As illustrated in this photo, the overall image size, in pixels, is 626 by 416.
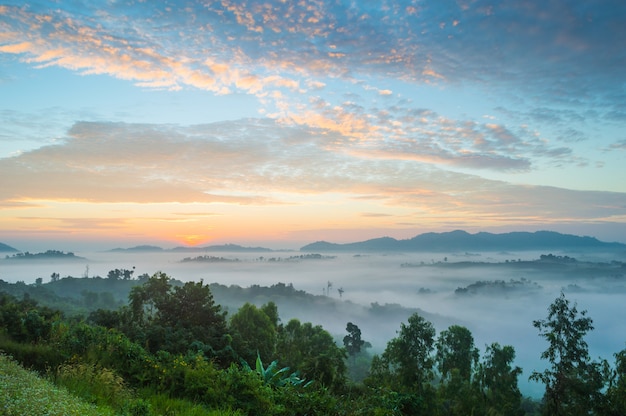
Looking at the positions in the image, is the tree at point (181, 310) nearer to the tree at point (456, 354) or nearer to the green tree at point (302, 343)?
the green tree at point (302, 343)

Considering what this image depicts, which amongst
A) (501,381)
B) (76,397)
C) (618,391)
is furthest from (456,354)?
(76,397)

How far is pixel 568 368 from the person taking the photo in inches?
995

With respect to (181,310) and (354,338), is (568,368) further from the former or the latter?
(354,338)

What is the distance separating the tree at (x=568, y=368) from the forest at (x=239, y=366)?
0.23ft

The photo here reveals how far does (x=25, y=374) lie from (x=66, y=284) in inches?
7162

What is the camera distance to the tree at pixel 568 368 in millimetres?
23781

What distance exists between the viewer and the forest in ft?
26.6

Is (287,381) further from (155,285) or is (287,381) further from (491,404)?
(491,404)

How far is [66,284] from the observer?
160 m

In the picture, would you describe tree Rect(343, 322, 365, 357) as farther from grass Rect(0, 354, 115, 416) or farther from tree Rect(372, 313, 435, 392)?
grass Rect(0, 354, 115, 416)

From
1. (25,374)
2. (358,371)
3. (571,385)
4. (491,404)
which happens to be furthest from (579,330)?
(358,371)

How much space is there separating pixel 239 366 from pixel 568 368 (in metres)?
21.3

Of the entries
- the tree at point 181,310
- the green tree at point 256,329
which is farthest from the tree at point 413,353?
the tree at point 181,310

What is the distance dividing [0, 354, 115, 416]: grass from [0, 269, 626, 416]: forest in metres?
0.02
